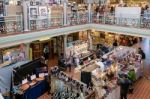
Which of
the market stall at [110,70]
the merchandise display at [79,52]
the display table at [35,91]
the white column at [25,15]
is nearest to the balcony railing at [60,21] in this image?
the white column at [25,15]

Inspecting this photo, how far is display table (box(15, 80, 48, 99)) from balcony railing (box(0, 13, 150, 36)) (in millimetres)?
2919

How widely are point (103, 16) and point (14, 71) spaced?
726cm

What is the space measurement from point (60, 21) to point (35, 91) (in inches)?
190

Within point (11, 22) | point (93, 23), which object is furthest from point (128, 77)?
point (11, 22)

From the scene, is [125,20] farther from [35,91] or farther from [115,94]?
[35,91]

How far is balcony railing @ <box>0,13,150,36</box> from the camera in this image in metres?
11.0

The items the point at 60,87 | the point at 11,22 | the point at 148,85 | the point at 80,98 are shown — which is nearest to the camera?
the point at 80,98

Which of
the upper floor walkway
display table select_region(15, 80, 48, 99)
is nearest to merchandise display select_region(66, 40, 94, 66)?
the upper floor walkway

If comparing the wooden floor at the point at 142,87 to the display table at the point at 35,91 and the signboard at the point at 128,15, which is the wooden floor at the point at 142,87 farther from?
the signboard at the point at 128,15

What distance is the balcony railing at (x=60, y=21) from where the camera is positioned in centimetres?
1095

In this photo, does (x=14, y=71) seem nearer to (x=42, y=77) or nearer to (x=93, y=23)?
(x=42, y=77)

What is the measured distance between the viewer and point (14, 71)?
10461mm

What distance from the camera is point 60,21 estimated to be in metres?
13.5

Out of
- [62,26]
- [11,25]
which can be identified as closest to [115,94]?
[62,26]
